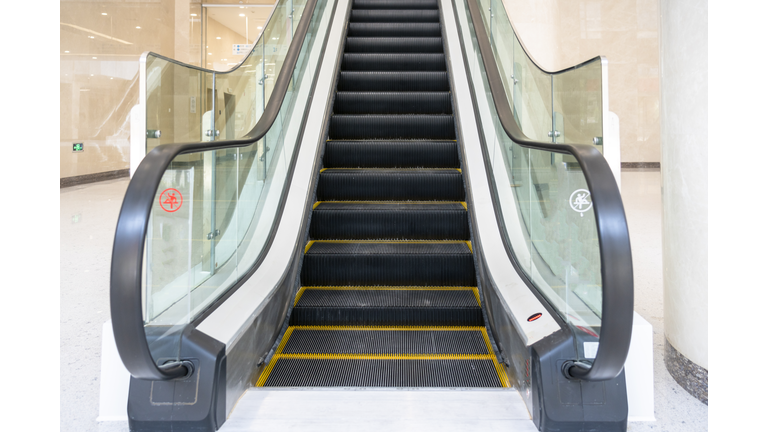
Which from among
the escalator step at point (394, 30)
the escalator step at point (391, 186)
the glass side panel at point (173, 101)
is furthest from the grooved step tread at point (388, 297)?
the escalator step at point (394, 30)

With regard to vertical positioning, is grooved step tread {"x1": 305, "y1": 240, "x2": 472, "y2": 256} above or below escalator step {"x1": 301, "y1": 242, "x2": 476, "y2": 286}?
above

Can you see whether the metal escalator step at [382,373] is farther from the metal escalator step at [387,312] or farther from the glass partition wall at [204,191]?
the glass partition wall at [204,191]

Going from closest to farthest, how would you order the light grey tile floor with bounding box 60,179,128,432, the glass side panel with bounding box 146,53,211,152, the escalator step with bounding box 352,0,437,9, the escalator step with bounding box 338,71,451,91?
the glass side panel with bounding box 146,53,211,152, the light grey tile floor with bounding box 60,179,128,432, the escalator step with bounding box 338,71,451,91, the escalator step with bounding box 352,0,437,9

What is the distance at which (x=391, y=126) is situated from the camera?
4.00 m

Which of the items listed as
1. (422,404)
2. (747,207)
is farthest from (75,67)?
(747,207)

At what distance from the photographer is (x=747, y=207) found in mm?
1829

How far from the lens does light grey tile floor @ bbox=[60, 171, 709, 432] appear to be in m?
1.87

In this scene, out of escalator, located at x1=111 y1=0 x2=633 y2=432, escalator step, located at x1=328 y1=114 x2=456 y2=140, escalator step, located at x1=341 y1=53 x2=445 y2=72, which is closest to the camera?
escalator, located at x1=111 y1=0 x2=633 y2=432

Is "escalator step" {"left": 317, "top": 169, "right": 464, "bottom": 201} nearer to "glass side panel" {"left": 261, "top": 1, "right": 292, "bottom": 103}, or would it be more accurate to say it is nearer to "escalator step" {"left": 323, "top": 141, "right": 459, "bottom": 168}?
"escalator step" {"left": 323, "top": 141, "right": 459, "bottom": 168}

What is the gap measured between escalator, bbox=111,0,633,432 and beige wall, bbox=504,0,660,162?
886 centimetres

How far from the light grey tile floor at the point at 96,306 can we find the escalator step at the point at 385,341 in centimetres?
84

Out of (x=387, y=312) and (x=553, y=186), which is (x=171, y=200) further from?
(x=553, y=186)

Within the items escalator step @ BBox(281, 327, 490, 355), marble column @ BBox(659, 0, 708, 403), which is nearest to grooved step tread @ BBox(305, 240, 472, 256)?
escalator step @ BBox(281, 327, 490, 355)
